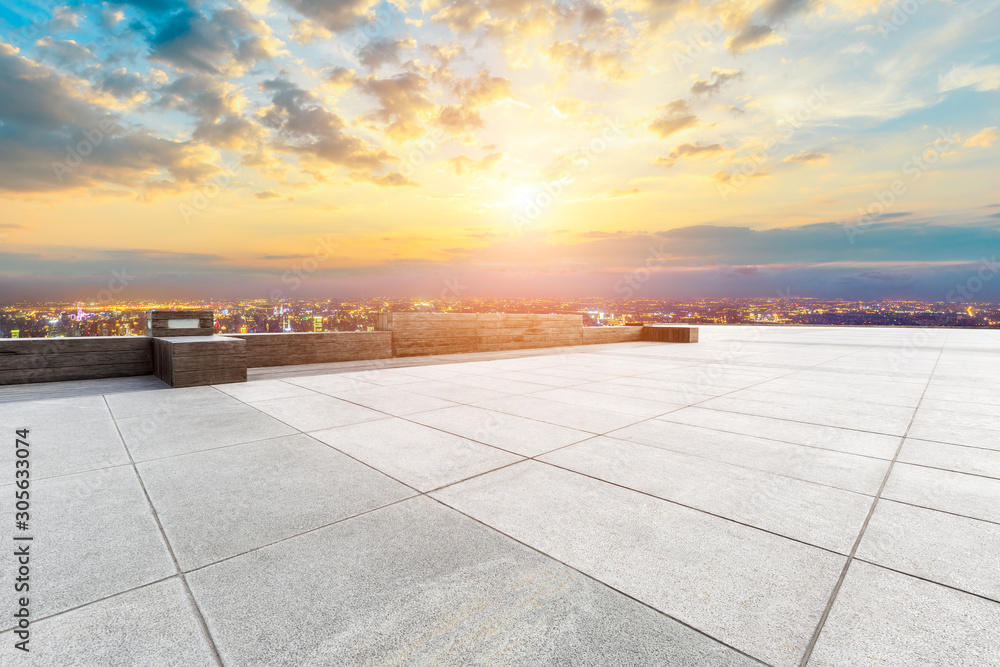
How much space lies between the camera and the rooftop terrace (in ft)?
6.42

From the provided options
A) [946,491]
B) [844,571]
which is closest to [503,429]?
[844,571]

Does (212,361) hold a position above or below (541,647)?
above

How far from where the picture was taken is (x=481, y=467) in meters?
4.04

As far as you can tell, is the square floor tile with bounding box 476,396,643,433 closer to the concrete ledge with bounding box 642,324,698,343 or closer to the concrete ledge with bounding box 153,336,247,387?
the concrete ledge with bounding box 153,336,247,387

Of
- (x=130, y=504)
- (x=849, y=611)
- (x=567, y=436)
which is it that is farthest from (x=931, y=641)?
(x=130, y=504)

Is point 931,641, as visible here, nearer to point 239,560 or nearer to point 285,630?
point 285,630

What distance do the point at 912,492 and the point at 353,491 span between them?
172 inches

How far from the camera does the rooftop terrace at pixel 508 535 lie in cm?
196

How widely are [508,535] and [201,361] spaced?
7476 mm

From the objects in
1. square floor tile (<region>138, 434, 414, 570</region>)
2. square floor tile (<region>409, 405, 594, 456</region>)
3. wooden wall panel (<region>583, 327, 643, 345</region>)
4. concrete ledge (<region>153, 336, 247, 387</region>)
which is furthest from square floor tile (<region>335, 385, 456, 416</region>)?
wooden wall panel (<region>583, 327, 643, 345</region>)

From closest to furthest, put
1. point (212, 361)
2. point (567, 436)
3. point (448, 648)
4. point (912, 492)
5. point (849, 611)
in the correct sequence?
1. point (448, 648)
2. point (849, 611)
3. point (912, 492)
4. point (567, 436)
5. point (212, 361)

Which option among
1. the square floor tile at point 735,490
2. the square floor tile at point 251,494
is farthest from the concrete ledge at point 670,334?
the square floor tile at point 251,494

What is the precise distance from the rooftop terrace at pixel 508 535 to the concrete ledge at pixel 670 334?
11260 mm

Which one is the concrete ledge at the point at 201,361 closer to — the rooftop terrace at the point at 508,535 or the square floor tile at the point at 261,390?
the square floor tile at the point at 261,390
